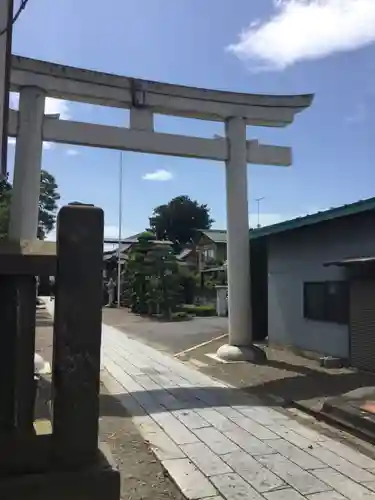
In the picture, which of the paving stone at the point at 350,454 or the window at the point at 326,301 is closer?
the paving stone at the point at 350,454

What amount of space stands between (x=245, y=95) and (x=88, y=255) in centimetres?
989

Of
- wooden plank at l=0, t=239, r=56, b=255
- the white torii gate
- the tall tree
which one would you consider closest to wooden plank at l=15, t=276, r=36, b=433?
wooden plank at l=0, t=239, r=56, b=255

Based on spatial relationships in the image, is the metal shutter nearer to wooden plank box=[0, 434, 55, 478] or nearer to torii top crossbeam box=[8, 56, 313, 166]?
torii top crossbeam box=[8, 56, 313, 166]

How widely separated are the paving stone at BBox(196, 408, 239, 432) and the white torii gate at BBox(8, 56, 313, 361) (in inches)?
172

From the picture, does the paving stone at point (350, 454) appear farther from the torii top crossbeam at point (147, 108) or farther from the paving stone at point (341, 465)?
the torii top crossbeam at point (147, 108)

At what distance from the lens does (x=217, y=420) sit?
22.3 feet

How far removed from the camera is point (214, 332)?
63.9ft

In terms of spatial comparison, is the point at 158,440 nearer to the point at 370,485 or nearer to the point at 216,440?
the point at 216,440

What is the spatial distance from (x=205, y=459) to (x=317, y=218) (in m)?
7.31

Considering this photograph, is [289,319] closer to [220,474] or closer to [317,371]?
[317,371]

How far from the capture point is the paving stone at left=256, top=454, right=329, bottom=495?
177 inches

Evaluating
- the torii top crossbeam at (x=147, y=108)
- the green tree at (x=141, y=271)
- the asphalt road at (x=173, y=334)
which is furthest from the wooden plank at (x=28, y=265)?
the green tree at (x=141, y=271)

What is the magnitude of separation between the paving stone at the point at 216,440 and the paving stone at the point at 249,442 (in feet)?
0.29

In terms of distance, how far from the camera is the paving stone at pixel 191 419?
6.55 m
